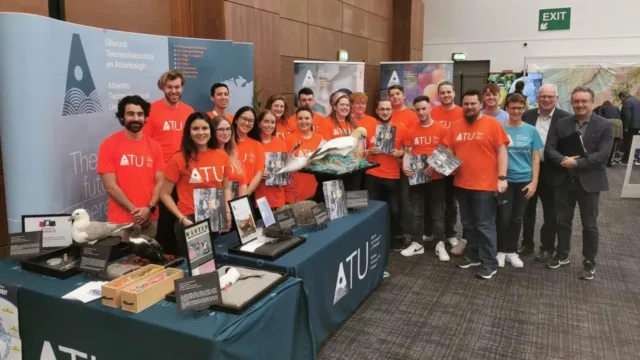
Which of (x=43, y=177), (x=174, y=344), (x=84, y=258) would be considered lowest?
(x=174, y=344)

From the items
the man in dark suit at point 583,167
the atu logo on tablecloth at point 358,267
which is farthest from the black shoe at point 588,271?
the atu logo on tablecloth at point 358,267

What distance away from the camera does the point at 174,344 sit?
5.14 ft

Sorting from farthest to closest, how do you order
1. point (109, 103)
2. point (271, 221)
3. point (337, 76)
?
point (337, 76)
point (109, 103)
point (271, 221)

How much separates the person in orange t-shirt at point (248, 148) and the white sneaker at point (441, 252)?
1.84m

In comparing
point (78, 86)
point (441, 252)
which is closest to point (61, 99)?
point (78, 86)

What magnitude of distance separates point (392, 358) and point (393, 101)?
2331mm

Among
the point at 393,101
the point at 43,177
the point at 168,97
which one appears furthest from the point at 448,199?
the point at 43,177

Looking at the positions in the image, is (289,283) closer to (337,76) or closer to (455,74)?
(337,76)

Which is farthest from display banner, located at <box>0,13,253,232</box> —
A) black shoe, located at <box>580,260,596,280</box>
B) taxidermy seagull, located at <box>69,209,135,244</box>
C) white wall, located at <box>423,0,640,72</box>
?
white wall, located at <box>423,0,640,72</box>

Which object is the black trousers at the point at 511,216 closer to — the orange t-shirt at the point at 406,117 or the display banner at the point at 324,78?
the orange t-shirt at the point at 406,117

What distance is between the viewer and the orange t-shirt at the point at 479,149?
3475mm

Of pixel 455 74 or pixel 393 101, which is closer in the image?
pixel 393 101

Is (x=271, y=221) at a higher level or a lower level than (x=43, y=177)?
lower

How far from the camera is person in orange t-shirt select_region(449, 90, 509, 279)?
3.48m
